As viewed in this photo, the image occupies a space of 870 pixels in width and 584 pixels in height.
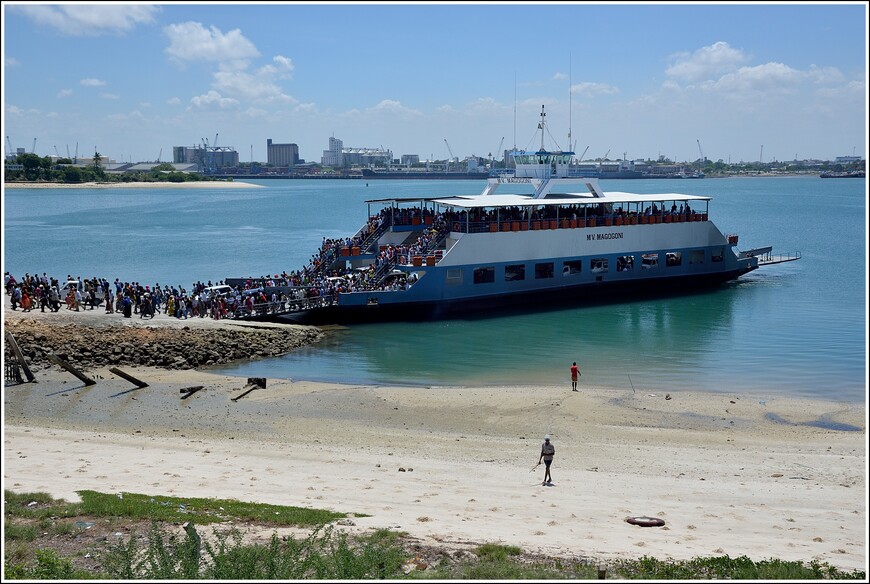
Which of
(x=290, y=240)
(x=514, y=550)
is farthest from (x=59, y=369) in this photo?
(x=290, y=240)

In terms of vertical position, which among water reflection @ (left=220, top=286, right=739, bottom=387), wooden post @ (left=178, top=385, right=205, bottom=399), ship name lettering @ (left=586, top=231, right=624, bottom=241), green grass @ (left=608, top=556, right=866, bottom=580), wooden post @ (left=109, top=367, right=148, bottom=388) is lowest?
water reflection @ (left=220, top=286, right=739, bottom=387)

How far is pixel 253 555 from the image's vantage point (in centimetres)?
1186

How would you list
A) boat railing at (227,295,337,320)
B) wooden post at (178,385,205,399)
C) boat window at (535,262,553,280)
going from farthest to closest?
boat window at (535,262,553,280)
boat railing at (227,295,337,320)
wooden post at (178,385,205,399)

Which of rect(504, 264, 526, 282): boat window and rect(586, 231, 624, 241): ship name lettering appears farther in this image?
rect(586, 231, 624, 241): ship name lettering

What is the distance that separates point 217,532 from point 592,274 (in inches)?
1338

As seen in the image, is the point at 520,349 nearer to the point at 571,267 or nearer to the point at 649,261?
the point at 571,267

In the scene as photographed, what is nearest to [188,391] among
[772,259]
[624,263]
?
[624,263]

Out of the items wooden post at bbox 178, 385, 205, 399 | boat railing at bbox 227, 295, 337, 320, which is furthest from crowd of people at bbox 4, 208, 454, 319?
wooden post at bbox 178, 385, 205, 399

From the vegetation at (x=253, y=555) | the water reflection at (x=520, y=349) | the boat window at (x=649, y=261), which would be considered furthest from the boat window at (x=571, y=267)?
the vegetation at (x=253, y=555)

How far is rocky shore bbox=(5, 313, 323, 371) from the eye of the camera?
3022cm

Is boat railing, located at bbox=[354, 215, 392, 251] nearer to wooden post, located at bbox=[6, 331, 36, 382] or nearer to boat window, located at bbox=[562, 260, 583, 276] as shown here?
boat window, located at bbox=[562, 260, 583, 276]

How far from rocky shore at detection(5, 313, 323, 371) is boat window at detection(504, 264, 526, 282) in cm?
1146

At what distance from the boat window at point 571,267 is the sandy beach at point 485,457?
1627 cm

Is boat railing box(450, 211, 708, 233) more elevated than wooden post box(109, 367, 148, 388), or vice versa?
boat railing box(450, 211, 708, 233)
